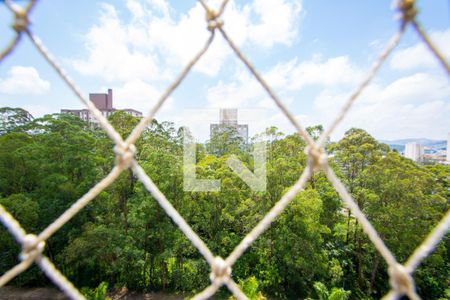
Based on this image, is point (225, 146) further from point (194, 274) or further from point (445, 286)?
point (445, 286)

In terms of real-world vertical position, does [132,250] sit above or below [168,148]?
below

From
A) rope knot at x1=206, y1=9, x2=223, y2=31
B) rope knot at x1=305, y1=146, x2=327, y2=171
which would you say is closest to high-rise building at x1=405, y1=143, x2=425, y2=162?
rope knot at x1=305, y1=146, x2=327, y2=171

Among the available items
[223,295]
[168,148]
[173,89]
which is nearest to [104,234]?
[168,148]

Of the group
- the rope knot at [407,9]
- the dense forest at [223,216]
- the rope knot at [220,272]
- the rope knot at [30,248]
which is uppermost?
the rope knot at [407,9]

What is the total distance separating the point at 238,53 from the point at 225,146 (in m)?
8.83

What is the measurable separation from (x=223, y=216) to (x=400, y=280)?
483cm

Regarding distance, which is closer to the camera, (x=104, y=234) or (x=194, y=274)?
(x=104, y=234)

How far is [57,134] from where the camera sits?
5297 millimetres

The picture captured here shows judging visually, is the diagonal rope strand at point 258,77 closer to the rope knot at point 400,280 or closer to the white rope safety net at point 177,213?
the white rope safety net at point 177,213

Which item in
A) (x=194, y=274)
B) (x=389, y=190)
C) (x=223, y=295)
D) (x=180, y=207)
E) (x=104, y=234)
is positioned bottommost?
(x=223, y=295)

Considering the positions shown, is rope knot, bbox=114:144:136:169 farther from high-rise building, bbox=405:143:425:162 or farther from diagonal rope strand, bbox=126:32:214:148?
high-rise building, bbox=405:143:425:162

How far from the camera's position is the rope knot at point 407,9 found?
0.54m

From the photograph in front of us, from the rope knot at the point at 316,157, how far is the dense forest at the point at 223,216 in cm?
431

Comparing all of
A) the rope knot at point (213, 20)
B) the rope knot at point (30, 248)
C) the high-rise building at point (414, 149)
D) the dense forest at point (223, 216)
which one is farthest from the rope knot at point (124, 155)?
the high-rise building at point (414, 149)
